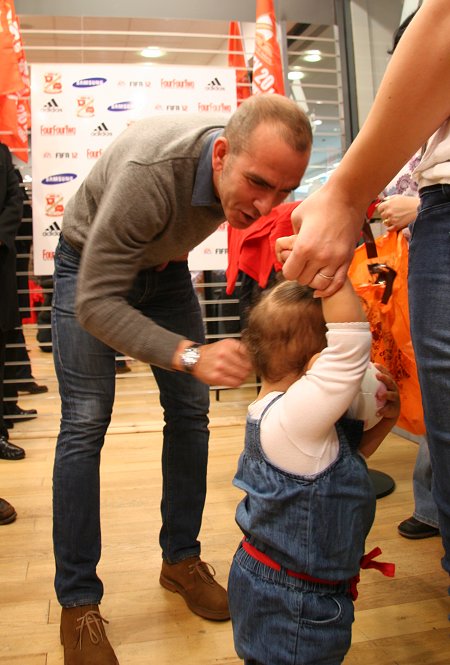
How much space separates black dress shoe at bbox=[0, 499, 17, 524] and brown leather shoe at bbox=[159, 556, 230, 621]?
0.85 meters

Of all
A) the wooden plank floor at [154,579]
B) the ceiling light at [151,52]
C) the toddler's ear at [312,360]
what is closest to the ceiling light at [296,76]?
the ceiling light at [151,52]

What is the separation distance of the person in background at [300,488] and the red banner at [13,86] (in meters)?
3.17

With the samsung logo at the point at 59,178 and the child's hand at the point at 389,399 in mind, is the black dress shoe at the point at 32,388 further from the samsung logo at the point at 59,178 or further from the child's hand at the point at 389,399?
the child's hand at the point at 389,399

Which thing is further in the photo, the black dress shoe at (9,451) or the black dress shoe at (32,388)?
the black dress shoe at (32,388)

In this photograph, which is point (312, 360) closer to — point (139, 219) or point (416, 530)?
point (139, 219)

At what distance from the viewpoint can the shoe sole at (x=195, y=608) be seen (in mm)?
1787

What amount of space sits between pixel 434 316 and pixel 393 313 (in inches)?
38.6

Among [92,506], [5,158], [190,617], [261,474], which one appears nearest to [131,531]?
[190,617]

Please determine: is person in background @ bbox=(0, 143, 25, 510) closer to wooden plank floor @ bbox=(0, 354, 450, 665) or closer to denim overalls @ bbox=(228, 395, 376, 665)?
wooden plank floor @ bbox=(0, 354, 450, 665)

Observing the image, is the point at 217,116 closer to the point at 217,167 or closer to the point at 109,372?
the point at 217,167

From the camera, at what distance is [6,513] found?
253cm

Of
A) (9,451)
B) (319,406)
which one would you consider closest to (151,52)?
(9,451)

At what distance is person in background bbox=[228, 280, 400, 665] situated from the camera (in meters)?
1.06

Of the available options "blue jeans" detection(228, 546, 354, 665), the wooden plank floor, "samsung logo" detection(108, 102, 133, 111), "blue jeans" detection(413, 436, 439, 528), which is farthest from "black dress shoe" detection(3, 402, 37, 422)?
"blue jeans" detection(228, 546, 354, 665)
